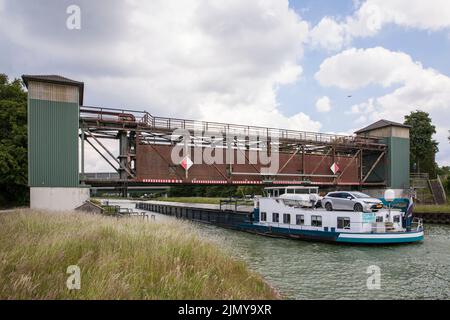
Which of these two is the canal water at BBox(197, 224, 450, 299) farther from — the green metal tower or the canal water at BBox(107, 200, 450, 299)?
the green metal tower

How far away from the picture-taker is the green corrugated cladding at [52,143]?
83.4ft

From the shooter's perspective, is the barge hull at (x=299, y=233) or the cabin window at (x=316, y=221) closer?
the barge hull at (x=299, y=233)

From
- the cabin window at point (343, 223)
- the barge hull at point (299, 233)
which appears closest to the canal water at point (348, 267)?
the barge hull at point (299, 233)

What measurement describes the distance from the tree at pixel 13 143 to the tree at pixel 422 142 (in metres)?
59.1

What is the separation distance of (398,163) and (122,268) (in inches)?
1846

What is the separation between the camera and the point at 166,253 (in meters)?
10.2

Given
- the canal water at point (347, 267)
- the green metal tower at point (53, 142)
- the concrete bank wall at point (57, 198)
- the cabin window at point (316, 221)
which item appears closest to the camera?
the canal water at point (347, 267)

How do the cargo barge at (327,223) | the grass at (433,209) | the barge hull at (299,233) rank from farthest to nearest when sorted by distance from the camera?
the grass at (433,209), the cargo barge at (327,223), the barge hull at (299,233)

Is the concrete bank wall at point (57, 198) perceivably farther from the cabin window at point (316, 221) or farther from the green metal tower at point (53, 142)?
the cabin window at point (316, 221)

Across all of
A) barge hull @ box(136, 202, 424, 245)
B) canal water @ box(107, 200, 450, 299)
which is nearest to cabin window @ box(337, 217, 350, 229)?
barge hull @ box(136, 202, 424, 245)

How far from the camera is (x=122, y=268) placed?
862 cm
